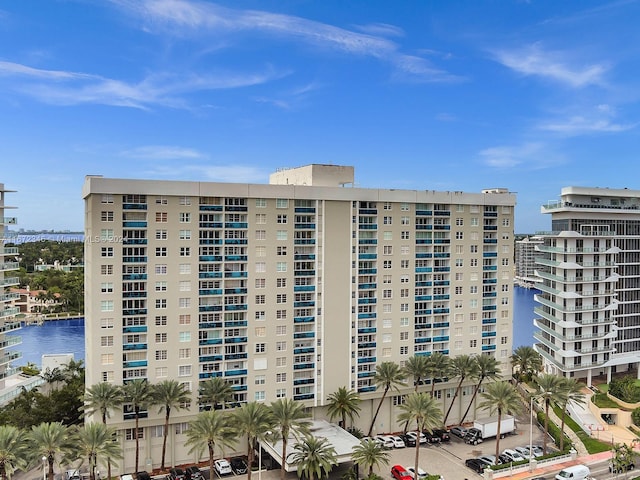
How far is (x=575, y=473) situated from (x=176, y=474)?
36298 mm

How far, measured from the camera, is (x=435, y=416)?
160 feet

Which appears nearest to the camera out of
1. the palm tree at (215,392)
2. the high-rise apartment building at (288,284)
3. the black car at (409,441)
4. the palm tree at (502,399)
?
the high-rise apartment building at (288,284)

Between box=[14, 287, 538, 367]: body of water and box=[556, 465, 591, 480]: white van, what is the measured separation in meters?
71.4

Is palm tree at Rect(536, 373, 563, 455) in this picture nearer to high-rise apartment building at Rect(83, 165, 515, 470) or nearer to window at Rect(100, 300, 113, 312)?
high-rise apartment building at Rect(83, 165, 515, 470)

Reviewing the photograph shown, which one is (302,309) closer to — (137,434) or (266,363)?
(266,363)

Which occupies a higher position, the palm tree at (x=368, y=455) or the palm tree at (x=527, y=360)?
the palm tree at (x=527, y=360)

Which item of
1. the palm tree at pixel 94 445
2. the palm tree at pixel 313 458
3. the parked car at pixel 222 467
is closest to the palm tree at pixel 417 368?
the palm tree at pixel 313 458

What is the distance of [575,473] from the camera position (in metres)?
49.3

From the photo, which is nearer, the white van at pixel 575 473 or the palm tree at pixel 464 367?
the white van at pixel 575 473

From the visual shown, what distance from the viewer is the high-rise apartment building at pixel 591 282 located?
2763 inches

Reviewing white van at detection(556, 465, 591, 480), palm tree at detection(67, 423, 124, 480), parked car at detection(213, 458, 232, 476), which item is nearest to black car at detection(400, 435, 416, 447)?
white van at detection(556, 465, 591, 480)

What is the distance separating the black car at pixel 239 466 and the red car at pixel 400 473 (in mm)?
14016

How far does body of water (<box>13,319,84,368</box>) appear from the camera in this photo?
121 meters

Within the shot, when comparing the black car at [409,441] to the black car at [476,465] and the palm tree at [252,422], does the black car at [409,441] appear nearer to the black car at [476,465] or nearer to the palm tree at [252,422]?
the black car at [476,465]
